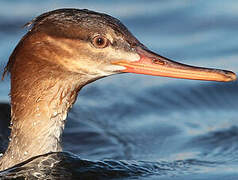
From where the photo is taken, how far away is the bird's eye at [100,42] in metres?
5.66

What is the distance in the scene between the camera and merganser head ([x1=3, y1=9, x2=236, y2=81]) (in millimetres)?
5680

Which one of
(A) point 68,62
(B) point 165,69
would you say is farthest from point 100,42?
(B) point 165,69

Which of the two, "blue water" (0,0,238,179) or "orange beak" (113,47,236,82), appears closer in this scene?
"orange beak" (113,47,236,82)

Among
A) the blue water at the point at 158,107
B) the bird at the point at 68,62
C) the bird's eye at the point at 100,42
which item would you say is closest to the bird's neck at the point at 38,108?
the bird at the point at 68,62

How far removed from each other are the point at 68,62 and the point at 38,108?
1.65 feet

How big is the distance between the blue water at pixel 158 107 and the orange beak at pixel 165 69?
3.46ft

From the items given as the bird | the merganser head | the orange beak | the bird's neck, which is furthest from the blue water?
the orange beak

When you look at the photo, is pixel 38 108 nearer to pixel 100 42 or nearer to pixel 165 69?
pixel 100 42

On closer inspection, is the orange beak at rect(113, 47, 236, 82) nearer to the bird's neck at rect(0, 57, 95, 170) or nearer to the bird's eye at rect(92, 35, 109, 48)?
the bird's eye at rect(92, 35, 109, 48)

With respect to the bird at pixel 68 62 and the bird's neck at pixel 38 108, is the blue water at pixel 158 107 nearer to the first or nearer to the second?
the bird's neck at pixel 38 108

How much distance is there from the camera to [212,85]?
9703 mm

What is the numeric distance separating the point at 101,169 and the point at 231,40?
4445 millimetres

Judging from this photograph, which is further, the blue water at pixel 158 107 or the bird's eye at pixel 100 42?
the blue water at pixel 158 107

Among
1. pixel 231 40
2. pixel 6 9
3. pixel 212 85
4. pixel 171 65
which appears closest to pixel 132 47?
pixel 171 65
